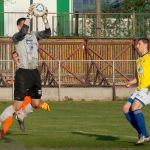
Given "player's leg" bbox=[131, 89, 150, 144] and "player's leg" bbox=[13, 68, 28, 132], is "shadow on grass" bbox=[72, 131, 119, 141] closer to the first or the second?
"player's leg" bbox=[131, 89, 150, 144]

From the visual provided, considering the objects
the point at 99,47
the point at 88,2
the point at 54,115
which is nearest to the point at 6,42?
the point at 99,47

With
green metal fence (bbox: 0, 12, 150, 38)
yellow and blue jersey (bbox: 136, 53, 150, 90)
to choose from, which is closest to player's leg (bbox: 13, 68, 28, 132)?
yellow and blue jersey (bbox: 136, 53, 150, 90)

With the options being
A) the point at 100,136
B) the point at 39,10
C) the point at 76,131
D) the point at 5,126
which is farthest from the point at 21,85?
the point at 76,131

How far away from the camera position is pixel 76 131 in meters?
17.8

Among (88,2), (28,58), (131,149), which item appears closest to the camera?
(131,149)

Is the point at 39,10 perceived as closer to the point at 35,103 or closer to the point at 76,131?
the point at 35,103

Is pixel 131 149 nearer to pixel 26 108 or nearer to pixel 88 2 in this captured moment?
pixel 26 108

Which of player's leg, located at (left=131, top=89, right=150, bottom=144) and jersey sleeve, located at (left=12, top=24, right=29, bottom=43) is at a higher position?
jersey sleeve, located at (left=12, top=24, right=29, bottom=43)

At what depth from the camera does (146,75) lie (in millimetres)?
14633

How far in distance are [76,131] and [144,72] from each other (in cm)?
356

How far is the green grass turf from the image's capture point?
14281 millimetres

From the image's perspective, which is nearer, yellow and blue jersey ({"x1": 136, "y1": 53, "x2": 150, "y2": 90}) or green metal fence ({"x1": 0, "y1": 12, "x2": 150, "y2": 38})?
yellow and blue jersey ({"x1": 136, "y1": 53, "x2": 150, "y2": 90})

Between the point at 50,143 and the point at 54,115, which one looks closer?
the point at 50,143

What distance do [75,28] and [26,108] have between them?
90.7ft
